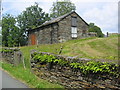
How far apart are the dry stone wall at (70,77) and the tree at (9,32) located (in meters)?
33.1

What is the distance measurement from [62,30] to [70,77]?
19.2 metres

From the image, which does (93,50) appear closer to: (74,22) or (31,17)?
(74,22)

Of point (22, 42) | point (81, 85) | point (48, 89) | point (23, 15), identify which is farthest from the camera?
point (23, 15)

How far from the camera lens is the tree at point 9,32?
41.5 metres

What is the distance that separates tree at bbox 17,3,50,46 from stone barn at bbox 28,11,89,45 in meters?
16.4

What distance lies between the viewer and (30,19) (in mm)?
47500

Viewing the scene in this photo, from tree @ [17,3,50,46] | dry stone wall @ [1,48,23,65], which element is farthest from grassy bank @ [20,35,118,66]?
tree @ [17,3,50,46]

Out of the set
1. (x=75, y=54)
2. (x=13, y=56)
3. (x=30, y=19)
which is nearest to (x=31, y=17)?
(x=30, y=19)

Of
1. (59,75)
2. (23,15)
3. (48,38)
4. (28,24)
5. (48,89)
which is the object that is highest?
(23,15)

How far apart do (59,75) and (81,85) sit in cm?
176

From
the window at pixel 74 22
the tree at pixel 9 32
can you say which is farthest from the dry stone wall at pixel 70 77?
the tree at pixel 9 32

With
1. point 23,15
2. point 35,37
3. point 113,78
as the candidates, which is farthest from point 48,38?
point 23,15

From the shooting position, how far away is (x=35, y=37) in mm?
31203

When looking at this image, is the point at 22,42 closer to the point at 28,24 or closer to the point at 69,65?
the point at 28,24
